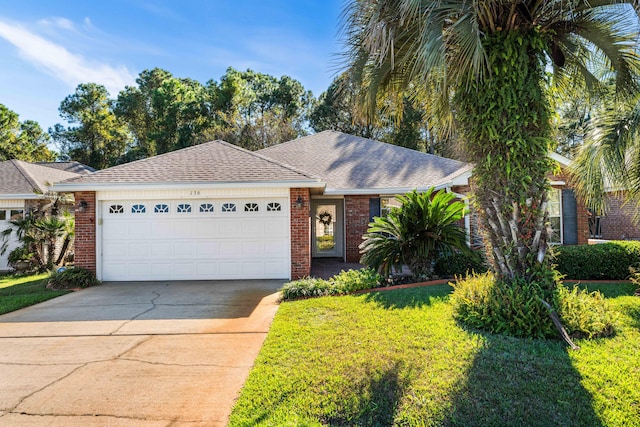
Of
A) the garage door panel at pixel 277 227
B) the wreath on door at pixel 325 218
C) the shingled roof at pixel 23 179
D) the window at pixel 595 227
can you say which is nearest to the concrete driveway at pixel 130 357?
the garage door panel at pixel 277 227

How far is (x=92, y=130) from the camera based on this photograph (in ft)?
95.4

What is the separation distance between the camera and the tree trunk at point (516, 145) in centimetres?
456

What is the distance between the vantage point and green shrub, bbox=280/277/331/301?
712 cm

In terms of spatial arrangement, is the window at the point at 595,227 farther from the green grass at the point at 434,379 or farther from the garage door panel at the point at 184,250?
the garage door panel at the point at 184,250

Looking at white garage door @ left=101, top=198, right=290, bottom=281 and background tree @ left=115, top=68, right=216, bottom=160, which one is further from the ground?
background tree @ left=115, top=68, right=216, bottom=160

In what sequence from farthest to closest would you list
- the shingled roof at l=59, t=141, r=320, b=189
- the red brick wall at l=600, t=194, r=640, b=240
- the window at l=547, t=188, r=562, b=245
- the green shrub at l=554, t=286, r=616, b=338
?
the red brick wall at l=600, t=194, r=640, b=240 → the window at l=547, t=188, r=562, b=245 → the shingled roof at l=59, t=141, r=320, b=189 → the green shrub at l=554, t=286, r=616, b=338

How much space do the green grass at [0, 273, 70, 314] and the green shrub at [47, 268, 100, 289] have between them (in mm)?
244

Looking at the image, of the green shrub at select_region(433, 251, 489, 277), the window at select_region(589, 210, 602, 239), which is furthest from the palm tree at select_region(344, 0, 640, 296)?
the window at select_region(589, 210, 602, 239)

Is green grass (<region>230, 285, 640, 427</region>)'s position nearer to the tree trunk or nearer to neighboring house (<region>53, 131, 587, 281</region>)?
the tree trunk

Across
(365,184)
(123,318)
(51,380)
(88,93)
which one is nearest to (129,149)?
(88,93)

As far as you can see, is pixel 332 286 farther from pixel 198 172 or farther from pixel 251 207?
pixel 198 172

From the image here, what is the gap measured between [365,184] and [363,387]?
9.27 metres

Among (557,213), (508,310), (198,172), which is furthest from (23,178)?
(557,213)

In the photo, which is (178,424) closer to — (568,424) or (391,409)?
(391,409)
